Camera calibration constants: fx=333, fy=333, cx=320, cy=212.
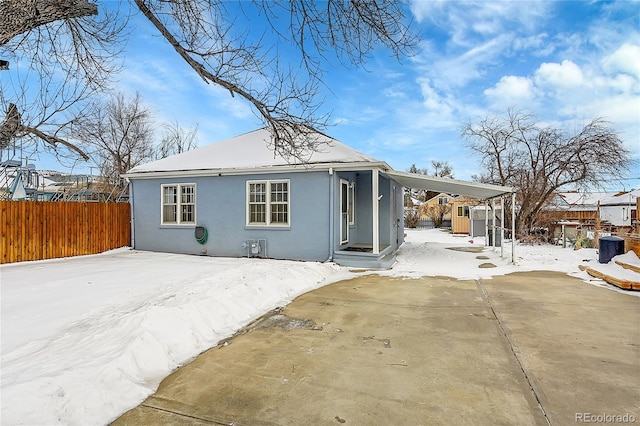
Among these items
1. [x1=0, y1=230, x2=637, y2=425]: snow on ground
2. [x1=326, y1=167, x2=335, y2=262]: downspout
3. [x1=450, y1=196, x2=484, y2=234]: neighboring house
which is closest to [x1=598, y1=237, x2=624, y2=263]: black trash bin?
[x1=0, y1=230, x2=637, y2=425]: snow on ground

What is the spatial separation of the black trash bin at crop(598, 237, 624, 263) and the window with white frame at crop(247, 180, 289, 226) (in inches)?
336

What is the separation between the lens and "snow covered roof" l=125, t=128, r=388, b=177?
9.52 meters

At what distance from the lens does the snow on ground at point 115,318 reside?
257cm

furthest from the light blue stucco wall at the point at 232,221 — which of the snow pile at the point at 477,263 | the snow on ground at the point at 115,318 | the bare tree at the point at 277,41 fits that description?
the bare tree at the point at 277,41

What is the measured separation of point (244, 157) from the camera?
35.2 feet

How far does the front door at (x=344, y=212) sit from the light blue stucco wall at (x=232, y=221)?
2.37 ft

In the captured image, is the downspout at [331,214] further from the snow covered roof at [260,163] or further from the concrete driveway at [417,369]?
the concrete driveway at [417,369]

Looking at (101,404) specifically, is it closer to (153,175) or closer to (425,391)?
(425,391)

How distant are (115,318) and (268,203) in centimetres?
611

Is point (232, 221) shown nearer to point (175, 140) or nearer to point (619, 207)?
point (175, 140)

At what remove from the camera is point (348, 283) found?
7.10 meters

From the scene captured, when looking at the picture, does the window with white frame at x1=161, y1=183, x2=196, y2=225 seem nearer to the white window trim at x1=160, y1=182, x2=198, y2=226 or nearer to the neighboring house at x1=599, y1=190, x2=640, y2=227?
the white window trim at x1=160, y1=182, x2=198, y2=226

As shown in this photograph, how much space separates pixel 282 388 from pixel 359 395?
0.66 metres

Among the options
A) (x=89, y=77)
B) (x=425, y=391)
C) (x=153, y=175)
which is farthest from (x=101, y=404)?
(x=153, y=175)
